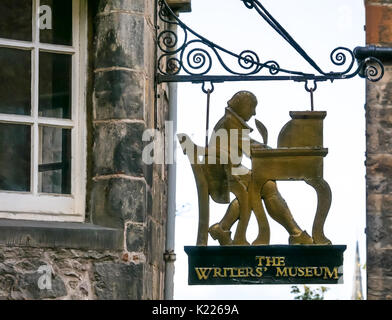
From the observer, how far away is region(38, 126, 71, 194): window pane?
31.5 ft

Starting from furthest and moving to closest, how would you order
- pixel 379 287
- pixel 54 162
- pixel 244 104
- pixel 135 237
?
pixel 379 287
pixel 244 104
pixel 54 162
pixel 135 237

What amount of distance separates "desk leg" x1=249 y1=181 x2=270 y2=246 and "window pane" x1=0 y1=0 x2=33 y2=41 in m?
1.63

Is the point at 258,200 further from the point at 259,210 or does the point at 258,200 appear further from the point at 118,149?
the point at 118,149

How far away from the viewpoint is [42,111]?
31.7 feet

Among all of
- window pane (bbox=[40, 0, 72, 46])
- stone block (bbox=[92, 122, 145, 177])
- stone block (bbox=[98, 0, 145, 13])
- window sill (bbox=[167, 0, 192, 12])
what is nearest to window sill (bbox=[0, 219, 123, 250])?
stone block (bbox=[92, 122, 145, 177])

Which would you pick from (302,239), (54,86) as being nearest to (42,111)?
(54,86)

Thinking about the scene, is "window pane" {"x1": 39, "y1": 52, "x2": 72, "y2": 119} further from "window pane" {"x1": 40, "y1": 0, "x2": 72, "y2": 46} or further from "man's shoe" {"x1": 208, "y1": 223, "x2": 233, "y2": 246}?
"man's shoe" {"x1": 208, "y1": 223, "x2": 233, "y2": 246}

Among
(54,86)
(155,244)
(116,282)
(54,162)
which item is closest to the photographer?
(116,282)

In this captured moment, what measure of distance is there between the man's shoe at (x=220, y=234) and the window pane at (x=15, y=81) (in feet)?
4.28

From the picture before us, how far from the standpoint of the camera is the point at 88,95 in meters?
9.80

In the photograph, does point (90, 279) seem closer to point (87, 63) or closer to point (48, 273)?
point (48, 273)

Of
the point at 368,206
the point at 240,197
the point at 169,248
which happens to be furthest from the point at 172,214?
the point at 368,206

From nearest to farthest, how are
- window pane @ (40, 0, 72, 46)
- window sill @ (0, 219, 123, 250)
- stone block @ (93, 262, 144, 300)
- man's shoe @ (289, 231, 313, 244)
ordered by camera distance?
window sill @ (0, 219, 123, 250)
stone block @ (93, 262, 144, 300)
man's shoe @ (289, 231, 313, 244)
window pane @ (40, 0, 72, 46)

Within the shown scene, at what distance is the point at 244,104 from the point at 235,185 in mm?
541
